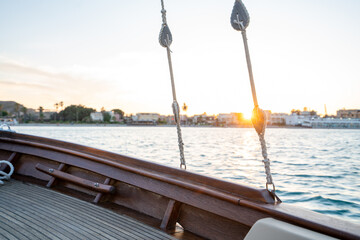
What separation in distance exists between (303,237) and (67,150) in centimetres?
253

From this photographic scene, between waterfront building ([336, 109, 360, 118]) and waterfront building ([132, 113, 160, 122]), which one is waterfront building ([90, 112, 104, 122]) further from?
waterfront building ([336, 109, 360, 118])

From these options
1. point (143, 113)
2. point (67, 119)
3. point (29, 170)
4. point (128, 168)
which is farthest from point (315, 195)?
point (143, 113)

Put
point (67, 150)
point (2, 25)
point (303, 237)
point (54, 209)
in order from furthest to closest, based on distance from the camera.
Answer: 1. point (2, 25)
2. point (67, 150)
3. point (54, 209)
4. point (303, 237)

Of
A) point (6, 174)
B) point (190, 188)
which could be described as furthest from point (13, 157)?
point (190, 188)

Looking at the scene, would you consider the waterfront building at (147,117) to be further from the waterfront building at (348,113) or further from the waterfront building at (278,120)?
the waterfront building at (348,113)

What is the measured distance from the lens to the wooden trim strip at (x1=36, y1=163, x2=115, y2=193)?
2571 mm

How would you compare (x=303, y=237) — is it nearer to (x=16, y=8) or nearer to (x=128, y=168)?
(x=128, y=168)

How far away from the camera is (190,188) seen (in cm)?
195

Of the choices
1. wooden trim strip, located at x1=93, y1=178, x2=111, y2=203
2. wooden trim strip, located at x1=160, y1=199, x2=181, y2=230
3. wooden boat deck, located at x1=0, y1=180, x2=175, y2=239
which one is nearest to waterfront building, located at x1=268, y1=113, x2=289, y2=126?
wooden trim strip, located at x1=93, y1=178, x2=111, y2=203

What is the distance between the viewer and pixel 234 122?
11412 centimetres

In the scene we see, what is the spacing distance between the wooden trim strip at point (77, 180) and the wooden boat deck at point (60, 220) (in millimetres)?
146

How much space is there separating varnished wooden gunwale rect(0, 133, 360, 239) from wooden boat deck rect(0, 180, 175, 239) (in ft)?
0.96

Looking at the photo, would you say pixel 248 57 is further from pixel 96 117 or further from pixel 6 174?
pixel 96 117

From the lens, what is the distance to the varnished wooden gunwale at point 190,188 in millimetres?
1344
